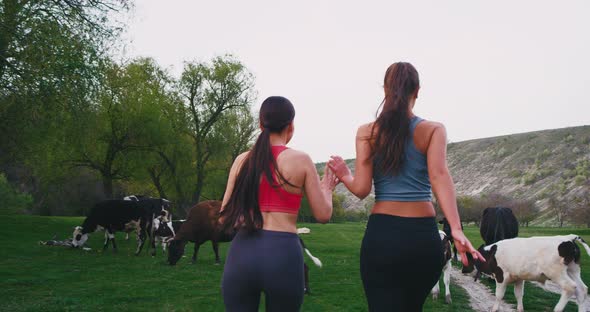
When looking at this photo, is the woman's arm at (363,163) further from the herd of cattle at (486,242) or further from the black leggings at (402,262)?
the herd of cattle at (486,242)

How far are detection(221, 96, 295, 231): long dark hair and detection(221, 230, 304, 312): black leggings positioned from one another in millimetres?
120

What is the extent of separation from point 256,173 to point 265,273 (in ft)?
2.13

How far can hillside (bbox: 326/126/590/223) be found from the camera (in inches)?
3553

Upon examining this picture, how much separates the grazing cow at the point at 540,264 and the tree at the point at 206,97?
3509cm

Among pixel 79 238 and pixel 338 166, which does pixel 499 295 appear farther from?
pixel 79 238

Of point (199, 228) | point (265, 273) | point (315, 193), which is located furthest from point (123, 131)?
point (265, 273)

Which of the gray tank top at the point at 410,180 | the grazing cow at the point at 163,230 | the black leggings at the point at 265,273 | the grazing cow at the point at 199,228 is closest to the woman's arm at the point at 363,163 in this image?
the gray tank top at the point at 410,180

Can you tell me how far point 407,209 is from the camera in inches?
130

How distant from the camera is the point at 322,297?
438 inches

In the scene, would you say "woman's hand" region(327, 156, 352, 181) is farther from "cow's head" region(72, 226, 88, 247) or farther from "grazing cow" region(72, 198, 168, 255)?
"cow's head" region(72, 226, 88, 247)

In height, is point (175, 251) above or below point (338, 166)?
below

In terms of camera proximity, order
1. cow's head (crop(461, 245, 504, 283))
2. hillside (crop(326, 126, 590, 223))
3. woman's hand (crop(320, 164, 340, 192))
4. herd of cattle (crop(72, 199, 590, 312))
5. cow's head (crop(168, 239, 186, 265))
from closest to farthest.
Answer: woman's hand (crop(320, 164, 340, 192)) → herd of cattle (crop(72, 199, 590, 312)) → cow's head (crop(461, 245, 504, 283)) → cow's head (crop(168, 239, 186, 265)) → hillside (crop(326, 126, 590, 223))

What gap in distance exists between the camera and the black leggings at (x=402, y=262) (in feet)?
10.6

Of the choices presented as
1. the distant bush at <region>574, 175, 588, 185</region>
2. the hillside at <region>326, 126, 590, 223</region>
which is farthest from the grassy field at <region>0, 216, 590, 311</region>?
the distant bush at <region>574, 175, 588, 185</region>
